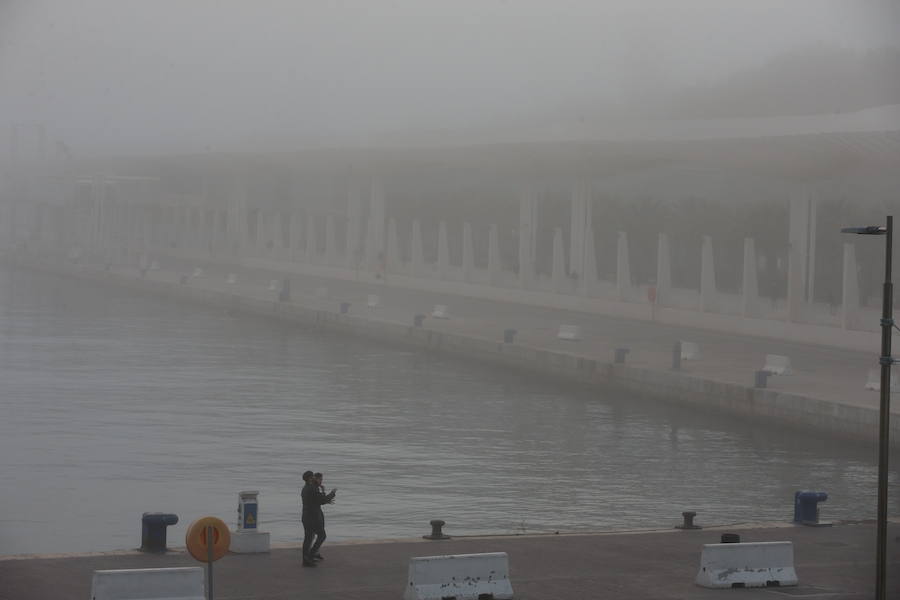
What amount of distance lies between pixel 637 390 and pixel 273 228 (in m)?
49.7

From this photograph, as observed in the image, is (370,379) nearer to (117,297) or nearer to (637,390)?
(637,390)

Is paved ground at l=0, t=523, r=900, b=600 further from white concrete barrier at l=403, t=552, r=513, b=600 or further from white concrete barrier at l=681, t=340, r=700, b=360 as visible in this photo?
white concrete barrier at l=681, t=340, r=700, b=360

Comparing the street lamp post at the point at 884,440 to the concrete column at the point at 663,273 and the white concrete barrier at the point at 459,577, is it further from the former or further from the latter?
the concrete column at the point at 663,273

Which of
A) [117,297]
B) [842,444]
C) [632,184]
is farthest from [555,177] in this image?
[632,184]

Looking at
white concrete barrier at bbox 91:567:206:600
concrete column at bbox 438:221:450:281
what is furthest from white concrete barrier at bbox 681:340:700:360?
concrete column at bbox 438:221:450:281

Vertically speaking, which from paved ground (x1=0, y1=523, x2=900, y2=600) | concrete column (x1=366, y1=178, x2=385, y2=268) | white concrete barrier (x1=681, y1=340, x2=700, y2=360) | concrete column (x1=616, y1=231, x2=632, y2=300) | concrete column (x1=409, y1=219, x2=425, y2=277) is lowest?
paved ground (x1=0, y1=523, x2=900, y2=600)

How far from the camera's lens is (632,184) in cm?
11106

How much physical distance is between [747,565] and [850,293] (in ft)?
77.4

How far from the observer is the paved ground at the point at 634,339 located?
29.8m

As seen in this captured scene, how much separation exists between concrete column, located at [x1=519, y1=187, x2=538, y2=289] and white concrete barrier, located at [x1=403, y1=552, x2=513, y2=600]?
41.3 metres

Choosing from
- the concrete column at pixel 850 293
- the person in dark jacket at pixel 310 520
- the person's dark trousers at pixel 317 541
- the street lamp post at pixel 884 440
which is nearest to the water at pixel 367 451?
the person in dark jacket at pixel 310 520

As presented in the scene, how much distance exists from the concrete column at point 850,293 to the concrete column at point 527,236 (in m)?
18.2

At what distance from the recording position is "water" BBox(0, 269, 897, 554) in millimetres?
19156

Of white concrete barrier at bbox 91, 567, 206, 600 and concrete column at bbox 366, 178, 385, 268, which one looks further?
concrete column at bbox 366, 178, 385, 268
